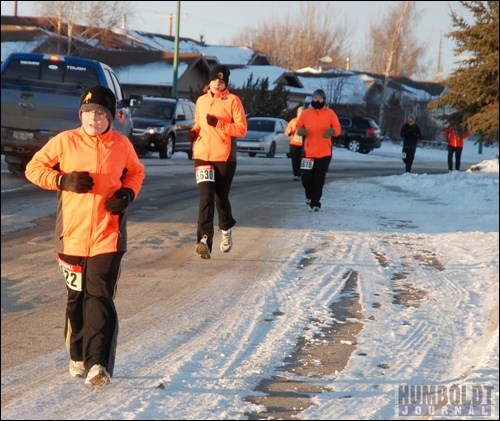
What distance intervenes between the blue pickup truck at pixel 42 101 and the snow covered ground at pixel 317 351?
5.54 m

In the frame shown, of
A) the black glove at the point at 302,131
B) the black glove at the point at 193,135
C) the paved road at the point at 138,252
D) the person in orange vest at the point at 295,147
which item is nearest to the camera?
the paved road at the point at 138,252

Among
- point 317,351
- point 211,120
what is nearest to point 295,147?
point 211,120

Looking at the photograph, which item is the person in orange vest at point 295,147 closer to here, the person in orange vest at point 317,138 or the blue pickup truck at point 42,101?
the blue pickup truck at point 42,101

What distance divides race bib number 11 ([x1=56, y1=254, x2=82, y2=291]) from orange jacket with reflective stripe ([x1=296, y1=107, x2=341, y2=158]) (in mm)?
9222

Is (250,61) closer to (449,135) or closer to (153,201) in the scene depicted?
(449,135)

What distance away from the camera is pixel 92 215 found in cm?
512

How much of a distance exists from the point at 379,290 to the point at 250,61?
55965mm

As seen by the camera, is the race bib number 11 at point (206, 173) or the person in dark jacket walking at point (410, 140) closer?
the race bib number 11 at point (206, 173)

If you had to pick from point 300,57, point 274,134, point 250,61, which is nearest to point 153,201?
point 300,57

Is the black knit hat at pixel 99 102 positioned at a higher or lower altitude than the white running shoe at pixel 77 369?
higher

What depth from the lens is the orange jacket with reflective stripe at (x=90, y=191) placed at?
16.8 ft

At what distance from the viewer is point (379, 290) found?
830 centimetres

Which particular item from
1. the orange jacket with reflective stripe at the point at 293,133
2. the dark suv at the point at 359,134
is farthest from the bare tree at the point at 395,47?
the dark suv at the point at 359,134

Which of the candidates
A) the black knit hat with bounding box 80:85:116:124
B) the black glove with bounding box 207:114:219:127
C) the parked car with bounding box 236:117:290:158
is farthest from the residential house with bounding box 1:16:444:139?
the black knit hat with bounding box 80:85:116:124
